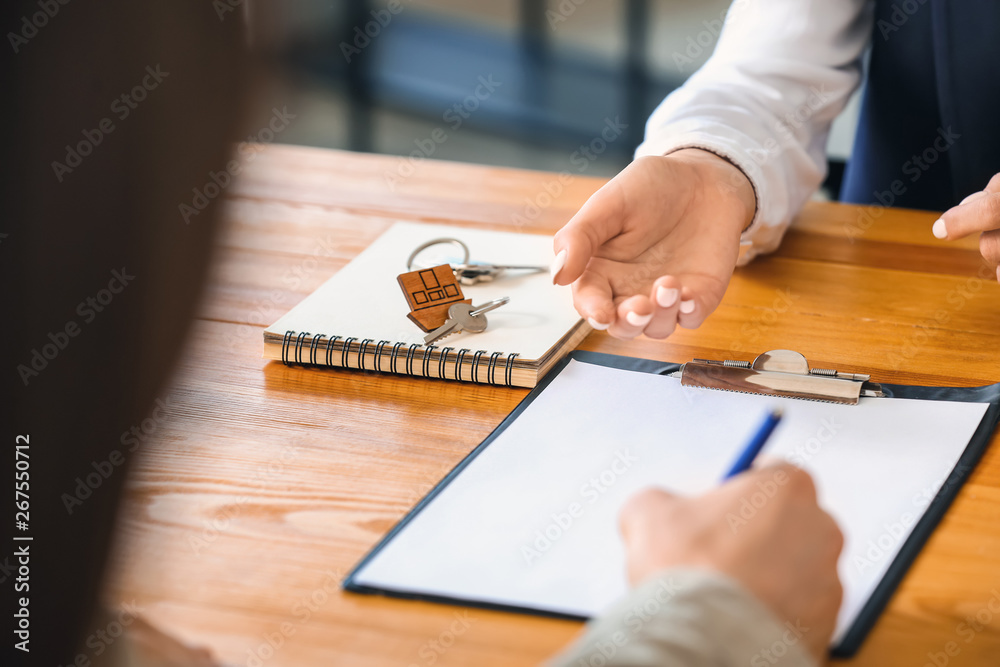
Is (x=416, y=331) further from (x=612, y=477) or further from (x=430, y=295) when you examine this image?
(x=612, y=477)

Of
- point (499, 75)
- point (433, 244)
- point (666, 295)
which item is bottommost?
point (499, 75)

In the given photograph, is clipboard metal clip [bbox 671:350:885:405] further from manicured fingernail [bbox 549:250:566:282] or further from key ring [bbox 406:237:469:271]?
key ring [bbox 406:237:469:271]

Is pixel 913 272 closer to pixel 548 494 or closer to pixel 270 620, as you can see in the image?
pixel 548 494

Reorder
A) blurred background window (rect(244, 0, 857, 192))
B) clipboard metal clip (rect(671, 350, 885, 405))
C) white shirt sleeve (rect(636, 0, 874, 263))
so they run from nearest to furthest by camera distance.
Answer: clipboard metal clip (rect(671, 350, 885, 405)) → white shirt sleeve (rect(636, 0, 874, 263)) → blurred background window (rect(244, 0, 857, 192))

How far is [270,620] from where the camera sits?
20.9 inches

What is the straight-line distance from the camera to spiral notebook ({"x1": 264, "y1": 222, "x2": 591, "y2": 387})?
820 mm

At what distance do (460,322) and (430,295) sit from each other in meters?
0.04

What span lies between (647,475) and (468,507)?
13cm

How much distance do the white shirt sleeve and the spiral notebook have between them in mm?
254

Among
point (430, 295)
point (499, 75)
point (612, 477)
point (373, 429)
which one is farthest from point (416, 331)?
point (499, 75)

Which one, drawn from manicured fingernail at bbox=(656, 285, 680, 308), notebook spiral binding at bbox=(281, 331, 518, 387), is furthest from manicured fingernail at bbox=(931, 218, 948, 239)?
notebook spiral binding at bbox=(281, 331, 518, 387)

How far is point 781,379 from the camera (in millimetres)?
785

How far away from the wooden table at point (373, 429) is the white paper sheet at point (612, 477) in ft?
0.08

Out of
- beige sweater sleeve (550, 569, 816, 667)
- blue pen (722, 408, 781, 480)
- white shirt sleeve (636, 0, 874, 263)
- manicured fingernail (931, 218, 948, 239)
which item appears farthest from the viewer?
white shirt sleeve (636, 0, 874, 263)
